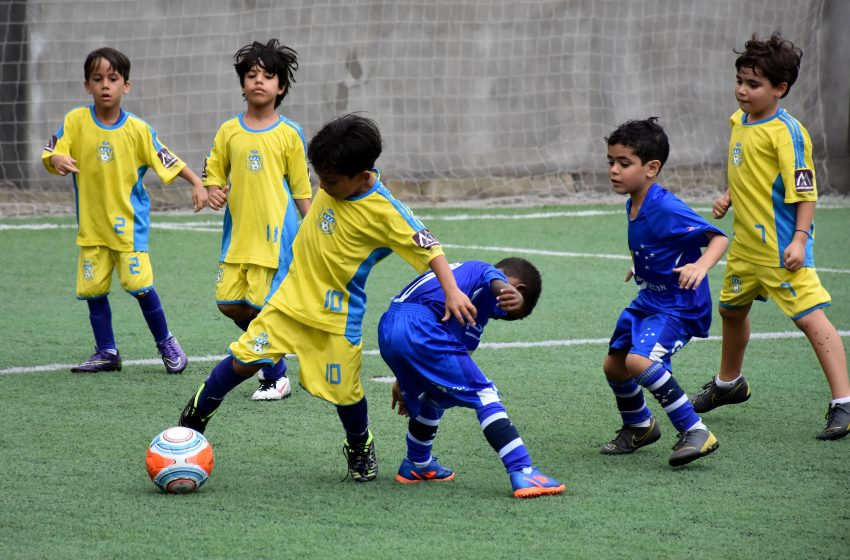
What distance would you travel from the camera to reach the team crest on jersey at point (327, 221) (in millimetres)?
4047

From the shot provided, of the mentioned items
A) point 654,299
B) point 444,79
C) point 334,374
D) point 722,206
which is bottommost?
point 334,374

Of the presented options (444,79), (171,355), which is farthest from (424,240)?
(444,79)

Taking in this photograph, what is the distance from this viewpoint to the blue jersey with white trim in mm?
4035

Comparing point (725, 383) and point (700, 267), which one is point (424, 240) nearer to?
point (700, 267)

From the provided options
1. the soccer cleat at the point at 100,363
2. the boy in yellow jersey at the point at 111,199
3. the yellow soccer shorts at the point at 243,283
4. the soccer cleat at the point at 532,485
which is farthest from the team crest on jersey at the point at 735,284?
the soccer cleat at the point at 100,363

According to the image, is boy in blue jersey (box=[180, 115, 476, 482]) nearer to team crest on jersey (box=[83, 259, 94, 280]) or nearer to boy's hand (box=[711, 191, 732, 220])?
boy's hand (box=[711, 191, 732, 220])

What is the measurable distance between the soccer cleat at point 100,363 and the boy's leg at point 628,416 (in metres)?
2.55

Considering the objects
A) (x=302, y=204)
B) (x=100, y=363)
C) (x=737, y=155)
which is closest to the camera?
(x=737, y=155)

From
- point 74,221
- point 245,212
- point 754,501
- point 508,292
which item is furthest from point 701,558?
point 74,221

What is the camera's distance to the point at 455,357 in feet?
13.1

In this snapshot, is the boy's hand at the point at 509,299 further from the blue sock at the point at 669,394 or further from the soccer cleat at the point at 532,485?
the blue sock at the point at 669,394

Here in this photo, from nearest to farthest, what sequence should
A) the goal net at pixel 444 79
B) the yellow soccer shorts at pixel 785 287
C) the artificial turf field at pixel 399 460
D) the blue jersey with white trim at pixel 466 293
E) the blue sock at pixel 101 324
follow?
the artificial turf field at pixel 399 460
the blue jersey with white trim at pixel 466 293
the yellow soccer shorts at pixel 785 287
the blue sock at pixel 101 324
the goal net at pixel 444 79

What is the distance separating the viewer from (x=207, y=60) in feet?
40.0

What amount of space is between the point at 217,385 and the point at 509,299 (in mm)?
1107
